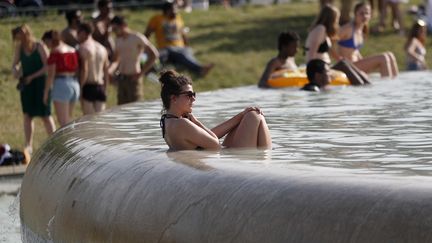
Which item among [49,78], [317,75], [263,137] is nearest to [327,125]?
Answer: [263,137]

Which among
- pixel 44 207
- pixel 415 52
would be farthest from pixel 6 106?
pixel 44 207

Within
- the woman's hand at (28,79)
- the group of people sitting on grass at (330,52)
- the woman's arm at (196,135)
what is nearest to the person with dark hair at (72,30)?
the woman's hand at (28,79)

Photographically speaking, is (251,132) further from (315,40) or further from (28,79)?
(28,79)

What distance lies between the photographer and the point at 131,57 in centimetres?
1675

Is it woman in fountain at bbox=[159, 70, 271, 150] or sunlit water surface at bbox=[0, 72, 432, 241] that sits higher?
woman in fountain at bbox=[159, 70, 271, 150]

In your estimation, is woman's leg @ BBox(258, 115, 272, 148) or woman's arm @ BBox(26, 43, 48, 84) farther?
woman's arm @ BBox(26, 43, 48, 84)

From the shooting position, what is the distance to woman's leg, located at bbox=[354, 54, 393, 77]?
16344 mm

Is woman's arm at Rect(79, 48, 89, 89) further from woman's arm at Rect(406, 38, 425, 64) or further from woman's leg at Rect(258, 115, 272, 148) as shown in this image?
woman's leg at Rect(258, 115, 272, 148)

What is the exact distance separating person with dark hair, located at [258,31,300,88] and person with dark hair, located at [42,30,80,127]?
2.03 metres

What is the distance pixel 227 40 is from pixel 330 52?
→ 9.22 meters

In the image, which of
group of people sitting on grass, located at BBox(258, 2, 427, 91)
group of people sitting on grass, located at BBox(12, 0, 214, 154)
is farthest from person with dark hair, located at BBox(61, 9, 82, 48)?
group of people sitting on grass, located at BBox(258, 2, 427, 91)

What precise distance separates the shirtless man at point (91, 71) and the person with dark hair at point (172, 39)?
4.26 metres

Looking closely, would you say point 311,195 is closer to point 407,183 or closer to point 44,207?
point 407,183

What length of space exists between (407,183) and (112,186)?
2.12m
